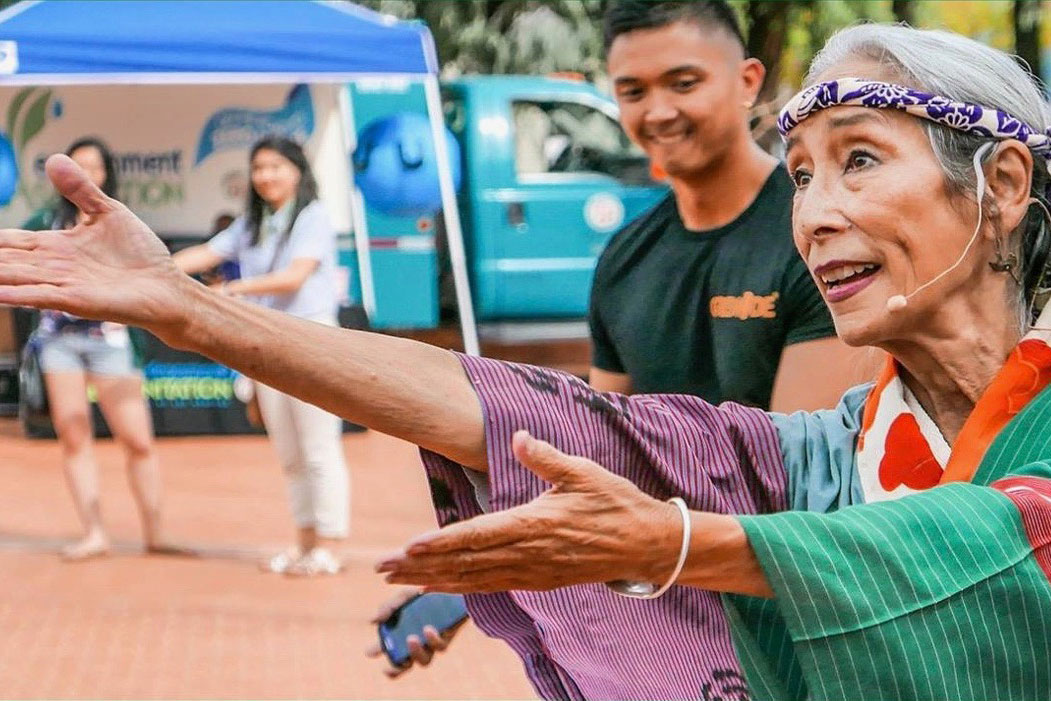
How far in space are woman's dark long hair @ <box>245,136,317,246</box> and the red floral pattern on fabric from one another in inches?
225

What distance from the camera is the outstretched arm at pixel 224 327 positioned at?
1915 mm

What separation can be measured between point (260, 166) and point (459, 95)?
265 inches

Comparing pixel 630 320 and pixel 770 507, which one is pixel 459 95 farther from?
pixel 770 507

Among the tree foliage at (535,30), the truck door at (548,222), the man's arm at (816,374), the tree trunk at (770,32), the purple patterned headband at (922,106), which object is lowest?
the truck door at (548,222)

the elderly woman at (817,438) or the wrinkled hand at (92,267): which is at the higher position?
the wrinkled hand at (92,267)

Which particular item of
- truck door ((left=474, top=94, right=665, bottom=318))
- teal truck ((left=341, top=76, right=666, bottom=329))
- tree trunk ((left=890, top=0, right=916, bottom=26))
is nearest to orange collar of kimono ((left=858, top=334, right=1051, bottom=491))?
tree trunk ((left=890, top=0, right=916, bottom=26))

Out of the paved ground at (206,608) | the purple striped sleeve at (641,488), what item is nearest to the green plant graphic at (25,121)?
the paved ground at (206,608)

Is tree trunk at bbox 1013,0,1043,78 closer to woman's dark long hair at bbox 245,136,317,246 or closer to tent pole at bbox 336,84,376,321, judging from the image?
tent pole at bbox 336,84,376,321

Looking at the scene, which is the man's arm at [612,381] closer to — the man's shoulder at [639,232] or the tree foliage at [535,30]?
the man's shoulder at [639,232]

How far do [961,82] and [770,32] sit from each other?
1135 cm

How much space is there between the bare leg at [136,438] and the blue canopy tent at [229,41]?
1921mm

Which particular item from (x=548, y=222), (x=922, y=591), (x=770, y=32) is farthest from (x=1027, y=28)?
(x=922, y=591)

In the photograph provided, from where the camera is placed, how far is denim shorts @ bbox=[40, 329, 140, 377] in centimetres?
779

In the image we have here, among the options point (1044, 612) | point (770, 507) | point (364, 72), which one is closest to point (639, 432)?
point (770, 507)
